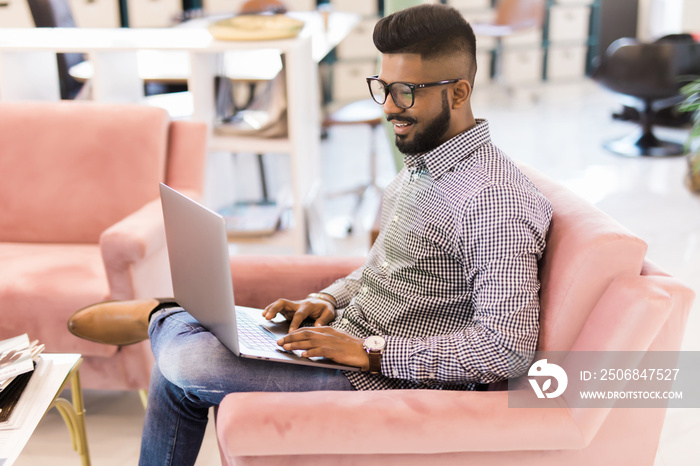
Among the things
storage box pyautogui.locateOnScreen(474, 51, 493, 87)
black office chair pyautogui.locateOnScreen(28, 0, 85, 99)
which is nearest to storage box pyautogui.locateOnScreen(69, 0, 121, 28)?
black office chair pyautogui.locateOnScreen(28, 0, 85, 99)

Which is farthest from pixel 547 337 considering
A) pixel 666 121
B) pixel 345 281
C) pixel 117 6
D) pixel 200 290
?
pixel 117 6

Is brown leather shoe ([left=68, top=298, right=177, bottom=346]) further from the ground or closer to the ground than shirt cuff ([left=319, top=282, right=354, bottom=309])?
closer to the ground

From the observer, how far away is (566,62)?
267 inches

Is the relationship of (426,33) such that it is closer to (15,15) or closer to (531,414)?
(531,414)

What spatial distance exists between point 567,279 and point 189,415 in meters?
0.79

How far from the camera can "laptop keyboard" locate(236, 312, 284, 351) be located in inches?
55.0

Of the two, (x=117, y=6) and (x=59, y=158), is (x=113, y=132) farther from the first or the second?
(x=117, y=6)

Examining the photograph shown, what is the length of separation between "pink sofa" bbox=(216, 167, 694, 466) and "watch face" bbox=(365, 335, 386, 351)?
0.37ft

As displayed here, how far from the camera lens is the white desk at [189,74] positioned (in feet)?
9.11

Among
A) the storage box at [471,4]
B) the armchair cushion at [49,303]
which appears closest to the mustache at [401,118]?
the armchair cushion at [49,303]

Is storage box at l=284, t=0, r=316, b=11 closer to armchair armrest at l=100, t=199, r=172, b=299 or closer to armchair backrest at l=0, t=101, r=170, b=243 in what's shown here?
armchair backrest at l=0, t=101, r=170, b=243

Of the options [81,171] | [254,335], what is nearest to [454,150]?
[254,335]

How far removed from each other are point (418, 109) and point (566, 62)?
5.83m

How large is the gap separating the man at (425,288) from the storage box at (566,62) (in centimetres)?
566
